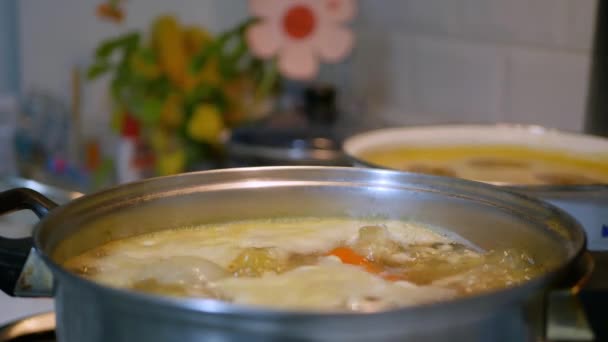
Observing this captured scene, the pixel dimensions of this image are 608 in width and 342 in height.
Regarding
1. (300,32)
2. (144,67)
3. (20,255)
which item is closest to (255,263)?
(20,255)

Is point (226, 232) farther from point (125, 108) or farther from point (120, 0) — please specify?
point (120, 0)

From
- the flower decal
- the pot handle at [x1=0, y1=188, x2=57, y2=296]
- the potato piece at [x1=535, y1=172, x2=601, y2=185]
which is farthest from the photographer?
the flower decal

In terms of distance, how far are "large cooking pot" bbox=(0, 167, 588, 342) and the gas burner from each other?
9 centimetres

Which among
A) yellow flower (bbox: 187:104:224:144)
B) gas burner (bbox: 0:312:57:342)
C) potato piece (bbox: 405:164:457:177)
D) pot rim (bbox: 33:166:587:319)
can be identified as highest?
pot rim (bbox: 33:166:587:319)

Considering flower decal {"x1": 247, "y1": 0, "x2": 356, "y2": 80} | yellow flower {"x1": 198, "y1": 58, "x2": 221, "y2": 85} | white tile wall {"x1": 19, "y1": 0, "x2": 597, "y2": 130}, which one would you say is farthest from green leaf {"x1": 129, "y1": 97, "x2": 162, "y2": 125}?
white tile wall {"x1": 19, "y1": 0, "x2": 597, "y2": 130}

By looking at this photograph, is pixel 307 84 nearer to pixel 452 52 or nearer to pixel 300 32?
pixel 300 32

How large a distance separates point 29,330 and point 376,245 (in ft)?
0.98

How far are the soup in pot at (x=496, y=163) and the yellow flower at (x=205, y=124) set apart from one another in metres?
0.82

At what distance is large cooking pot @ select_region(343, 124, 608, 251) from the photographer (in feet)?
2.31

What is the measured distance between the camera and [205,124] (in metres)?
1.79

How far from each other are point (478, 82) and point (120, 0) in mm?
1336

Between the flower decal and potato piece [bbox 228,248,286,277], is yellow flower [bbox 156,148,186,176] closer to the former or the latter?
the flower decal

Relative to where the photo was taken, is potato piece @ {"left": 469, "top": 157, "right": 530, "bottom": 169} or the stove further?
potato piece @ {"left": 469, "top": 157, "right": 530, "bottom": 169}

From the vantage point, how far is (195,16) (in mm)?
2645
